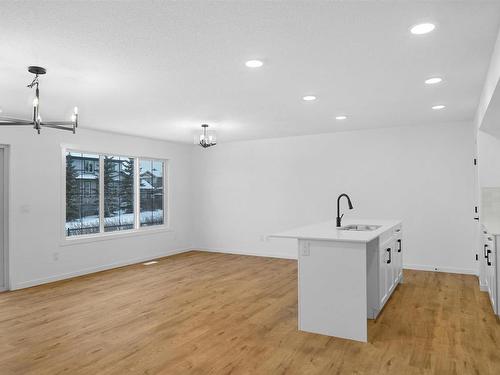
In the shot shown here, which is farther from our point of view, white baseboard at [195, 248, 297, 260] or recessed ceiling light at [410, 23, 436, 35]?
white baseboard at [195, 248, 297, 260]

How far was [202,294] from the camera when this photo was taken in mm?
4703

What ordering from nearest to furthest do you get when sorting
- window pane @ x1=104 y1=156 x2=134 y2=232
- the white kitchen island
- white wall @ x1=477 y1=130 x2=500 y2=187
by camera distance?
the white kitchen island < white wall @ x1=477 y1=130 x2=500 y2=187 < window pane @ x1=104 y1=156 x2=134 y2=232

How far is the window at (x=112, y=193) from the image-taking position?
20.1 feet

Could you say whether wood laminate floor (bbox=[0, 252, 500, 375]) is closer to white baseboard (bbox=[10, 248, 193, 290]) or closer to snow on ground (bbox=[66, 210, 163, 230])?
white baseboard (bbox=[10, 248, 193, 290])

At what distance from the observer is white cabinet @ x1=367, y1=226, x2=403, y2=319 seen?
145 inches

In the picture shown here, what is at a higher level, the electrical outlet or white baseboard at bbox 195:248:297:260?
the electrical outlet

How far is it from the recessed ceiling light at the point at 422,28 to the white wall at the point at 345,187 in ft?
12.6

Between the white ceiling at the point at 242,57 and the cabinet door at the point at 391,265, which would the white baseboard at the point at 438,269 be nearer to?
the cabinet door at the point at 391,265

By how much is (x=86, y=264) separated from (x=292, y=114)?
4166 mm

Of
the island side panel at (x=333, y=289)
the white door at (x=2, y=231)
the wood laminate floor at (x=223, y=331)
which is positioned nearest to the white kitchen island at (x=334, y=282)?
the island side panel at (x=333, y=289)

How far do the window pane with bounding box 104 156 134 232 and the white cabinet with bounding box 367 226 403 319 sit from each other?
4.85m

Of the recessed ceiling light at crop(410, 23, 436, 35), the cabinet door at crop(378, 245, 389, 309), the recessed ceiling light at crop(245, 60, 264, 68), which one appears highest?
the recessed ceiling light at crop(245, 60, 264, 68)

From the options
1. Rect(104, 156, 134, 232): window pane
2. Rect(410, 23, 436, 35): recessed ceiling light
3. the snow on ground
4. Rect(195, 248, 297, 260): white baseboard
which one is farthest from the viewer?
Rect(195, 248, 297, 260): white baseboard

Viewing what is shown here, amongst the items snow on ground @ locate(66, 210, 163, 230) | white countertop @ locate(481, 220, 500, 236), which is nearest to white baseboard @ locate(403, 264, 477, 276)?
white countertop @ locate(481, 220, 500, 236)
